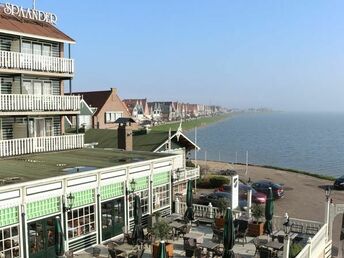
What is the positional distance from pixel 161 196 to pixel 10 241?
1002cm

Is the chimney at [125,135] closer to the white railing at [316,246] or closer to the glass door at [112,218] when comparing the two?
the glass door at [112,218]

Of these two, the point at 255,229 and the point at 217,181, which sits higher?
the point at 255,229

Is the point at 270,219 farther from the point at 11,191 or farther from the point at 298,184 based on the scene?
the point at 298,184

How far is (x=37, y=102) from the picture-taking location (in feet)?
81.1

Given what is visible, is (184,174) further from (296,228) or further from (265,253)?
(265,253)

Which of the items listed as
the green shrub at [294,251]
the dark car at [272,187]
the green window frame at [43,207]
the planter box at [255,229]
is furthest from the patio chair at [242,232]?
the dark car at [272,187]

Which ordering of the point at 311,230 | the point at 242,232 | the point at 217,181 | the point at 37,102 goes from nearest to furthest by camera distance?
the point at 242,232
the point at 311,230
the point at 37,102
the point at 217,181

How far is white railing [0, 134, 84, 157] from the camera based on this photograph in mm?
22547

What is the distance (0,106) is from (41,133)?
432cm

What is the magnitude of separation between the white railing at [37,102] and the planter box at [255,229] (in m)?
13.6

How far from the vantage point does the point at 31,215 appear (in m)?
16.2

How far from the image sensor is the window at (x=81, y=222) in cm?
1808

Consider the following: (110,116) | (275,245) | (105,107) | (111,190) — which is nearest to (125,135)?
(111,190)

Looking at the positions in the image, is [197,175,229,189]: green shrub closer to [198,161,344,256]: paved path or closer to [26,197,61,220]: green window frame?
[198,161,344,256]: paved path
